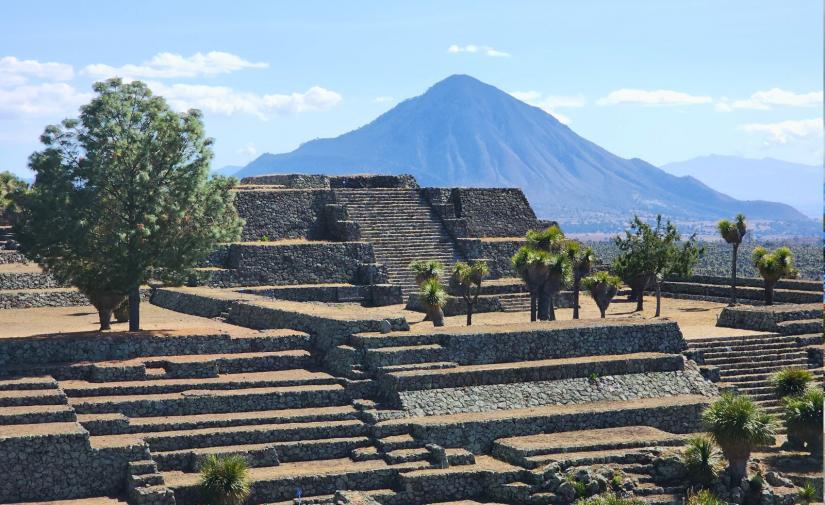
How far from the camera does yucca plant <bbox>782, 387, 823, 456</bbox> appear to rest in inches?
1151

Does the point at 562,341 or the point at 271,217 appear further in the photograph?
the point at 271,217

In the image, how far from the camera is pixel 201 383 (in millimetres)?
27859

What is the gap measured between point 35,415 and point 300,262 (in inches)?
826

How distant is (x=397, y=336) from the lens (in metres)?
30.1

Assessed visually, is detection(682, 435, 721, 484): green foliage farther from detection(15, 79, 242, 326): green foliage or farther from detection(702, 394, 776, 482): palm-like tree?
detection(15, 79, 242, 326): green foliage

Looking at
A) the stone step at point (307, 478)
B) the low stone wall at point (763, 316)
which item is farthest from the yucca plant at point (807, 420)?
the stone step at point (307, 478)

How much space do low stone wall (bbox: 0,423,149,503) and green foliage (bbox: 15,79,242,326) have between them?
696 centimetres

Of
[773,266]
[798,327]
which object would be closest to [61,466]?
[798,327]

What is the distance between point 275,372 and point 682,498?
962cm

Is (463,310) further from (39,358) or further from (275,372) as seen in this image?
(39,358)

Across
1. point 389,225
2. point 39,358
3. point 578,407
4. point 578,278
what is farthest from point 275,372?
point 389,225

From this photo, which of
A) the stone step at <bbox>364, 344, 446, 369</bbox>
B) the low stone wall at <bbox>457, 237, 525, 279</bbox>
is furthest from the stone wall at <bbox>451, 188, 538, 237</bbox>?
the stone step at <bbox>364, 344, 446, 369</bbox>

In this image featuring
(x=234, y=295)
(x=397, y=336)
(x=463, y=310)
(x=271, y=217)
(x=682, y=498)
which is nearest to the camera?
(x=682, y=498)

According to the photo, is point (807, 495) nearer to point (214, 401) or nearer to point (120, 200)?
point (214, 401)
